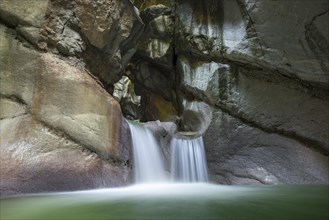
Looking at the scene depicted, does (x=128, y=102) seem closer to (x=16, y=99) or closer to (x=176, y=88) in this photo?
(x=176, y=88)

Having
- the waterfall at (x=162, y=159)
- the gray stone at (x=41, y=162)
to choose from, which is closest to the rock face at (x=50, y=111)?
the gray stone at (x=41, y=162)

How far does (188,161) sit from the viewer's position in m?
8.94

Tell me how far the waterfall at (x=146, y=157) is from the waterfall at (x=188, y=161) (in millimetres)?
573

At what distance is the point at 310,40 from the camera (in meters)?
7.85

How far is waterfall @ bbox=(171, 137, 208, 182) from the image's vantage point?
878 centimetres

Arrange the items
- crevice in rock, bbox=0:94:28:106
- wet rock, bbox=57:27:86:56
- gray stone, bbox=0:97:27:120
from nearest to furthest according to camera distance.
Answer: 1. gray stone, bbox=0:97:27:120
2. crevice in rock, bbox=0:94:28:106
3. wet rock, bbox=57:27:86:56

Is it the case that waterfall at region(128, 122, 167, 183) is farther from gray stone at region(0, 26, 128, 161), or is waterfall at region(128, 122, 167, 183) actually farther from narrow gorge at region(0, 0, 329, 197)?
gray stone at region(0, 26, 128, 161)

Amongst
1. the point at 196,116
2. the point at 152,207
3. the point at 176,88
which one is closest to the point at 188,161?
the point at 196,116

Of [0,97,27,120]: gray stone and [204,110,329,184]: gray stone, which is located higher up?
[0,97,27,120]: gray stone

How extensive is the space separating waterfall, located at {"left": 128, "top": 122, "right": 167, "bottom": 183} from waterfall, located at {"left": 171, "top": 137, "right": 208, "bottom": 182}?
0.57 m

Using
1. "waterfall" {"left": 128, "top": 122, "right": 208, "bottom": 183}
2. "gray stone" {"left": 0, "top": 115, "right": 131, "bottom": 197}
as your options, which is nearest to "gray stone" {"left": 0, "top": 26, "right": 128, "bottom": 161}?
"gray stone" {"left": 0, "top": 115, "right": 131, "bottom": 197}

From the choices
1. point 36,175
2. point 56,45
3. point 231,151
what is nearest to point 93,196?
point 36,175

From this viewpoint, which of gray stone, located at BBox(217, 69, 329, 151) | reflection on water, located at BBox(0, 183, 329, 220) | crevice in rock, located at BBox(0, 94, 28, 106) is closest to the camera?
reflection on water, located at BBox(0, 183, 329, 220)

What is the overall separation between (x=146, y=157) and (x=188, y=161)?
4.90 ft
